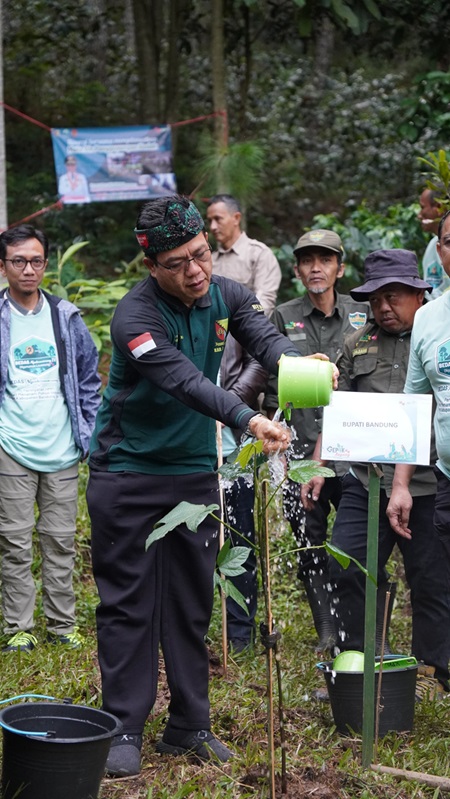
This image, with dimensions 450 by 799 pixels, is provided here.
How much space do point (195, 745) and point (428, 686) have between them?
126 cm

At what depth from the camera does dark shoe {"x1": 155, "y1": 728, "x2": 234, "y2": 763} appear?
3.80 metres

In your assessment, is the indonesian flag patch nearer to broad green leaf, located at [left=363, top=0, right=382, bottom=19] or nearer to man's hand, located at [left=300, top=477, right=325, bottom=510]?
man's hand, located at [left=300, top=477, right=325, bottom=510]

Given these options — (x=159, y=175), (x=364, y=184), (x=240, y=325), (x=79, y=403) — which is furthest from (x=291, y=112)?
(x=240, y=325)

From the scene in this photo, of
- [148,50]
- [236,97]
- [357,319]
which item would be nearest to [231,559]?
[357,319]

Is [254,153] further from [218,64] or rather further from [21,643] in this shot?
[21,643]

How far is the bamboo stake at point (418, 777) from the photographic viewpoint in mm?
3654

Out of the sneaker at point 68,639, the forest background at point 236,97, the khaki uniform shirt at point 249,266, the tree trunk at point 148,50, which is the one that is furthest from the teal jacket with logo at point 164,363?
the tree trunk at point 148,50

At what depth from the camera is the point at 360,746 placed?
4004 mm

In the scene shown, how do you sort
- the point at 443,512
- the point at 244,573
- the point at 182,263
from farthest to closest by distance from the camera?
the point at 244,573, the point at 443,512, the point at 182,263

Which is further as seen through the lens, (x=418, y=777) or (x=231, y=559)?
(x=418, y=777)

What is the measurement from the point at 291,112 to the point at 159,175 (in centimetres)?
515

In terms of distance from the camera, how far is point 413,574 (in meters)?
4.69

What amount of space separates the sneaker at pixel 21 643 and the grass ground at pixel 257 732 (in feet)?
0.23

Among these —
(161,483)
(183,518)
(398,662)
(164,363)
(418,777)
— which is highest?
(164,363)
